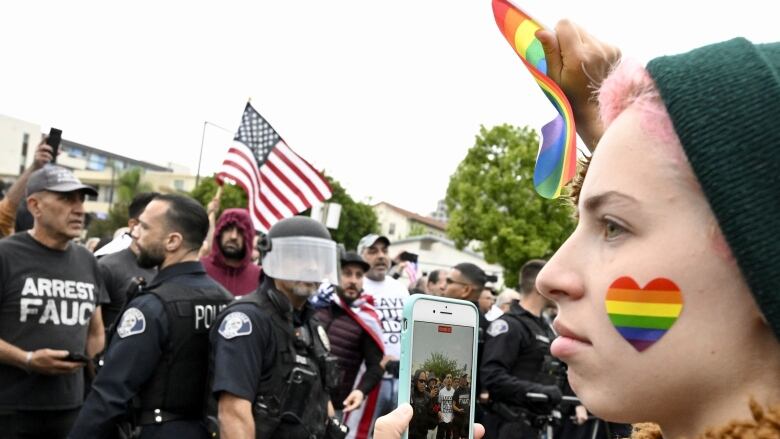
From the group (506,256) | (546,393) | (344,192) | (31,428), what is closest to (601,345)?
(31,428)

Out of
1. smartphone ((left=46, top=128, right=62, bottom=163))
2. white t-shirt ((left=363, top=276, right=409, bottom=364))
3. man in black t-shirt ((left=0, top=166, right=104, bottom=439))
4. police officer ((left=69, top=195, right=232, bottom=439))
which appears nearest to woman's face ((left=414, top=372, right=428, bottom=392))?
police officer ((left=69, top=195, right=232, bottom=439))

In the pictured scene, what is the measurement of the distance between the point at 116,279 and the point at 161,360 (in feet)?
6.46

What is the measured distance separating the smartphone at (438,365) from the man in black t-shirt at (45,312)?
365cm

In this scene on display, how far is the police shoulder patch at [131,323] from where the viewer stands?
4.37m

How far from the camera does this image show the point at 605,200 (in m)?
1.23

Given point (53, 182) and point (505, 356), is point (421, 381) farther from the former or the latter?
point (505, 356)

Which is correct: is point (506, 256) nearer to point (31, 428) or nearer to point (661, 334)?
point (31, 428)

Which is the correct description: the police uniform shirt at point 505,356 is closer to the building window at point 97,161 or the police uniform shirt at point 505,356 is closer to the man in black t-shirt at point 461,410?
the man in black t-shirt at point 461,410

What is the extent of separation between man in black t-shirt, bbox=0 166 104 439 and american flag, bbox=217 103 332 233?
3.77m

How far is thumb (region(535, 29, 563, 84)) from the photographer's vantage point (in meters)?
1.66

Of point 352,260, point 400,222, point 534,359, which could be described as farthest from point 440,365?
point 400,222

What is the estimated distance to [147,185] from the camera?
7481cm

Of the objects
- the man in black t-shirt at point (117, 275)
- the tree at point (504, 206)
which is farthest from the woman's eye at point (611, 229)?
the tree at point (504, 206)

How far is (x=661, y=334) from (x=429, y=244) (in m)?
73.4
